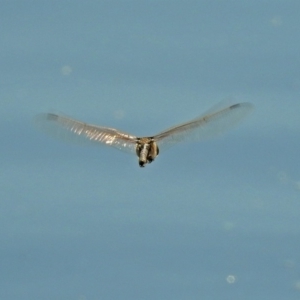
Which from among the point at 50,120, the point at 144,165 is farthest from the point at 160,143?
the point at 50,120

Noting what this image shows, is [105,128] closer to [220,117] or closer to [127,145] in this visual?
[127,145]

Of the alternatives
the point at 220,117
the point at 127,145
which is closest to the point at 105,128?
the point at 127,145
